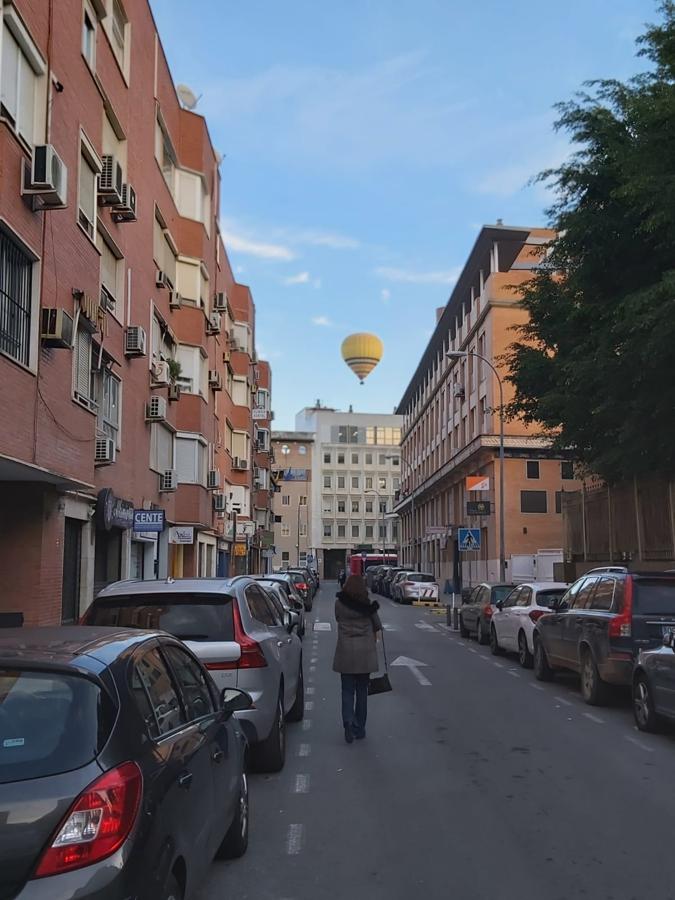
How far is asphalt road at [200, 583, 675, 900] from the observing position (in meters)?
4.98

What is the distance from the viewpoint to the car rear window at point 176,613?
7.19 meters

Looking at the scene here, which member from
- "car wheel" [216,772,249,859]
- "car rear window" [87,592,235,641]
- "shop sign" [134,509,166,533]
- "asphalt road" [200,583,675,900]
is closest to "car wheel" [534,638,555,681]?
"asphalt road" [200,583,675,900]

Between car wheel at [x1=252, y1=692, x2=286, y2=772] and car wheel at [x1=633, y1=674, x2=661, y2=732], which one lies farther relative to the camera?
car wheel at [x1=633, y1=674, x2=661, y2=732]

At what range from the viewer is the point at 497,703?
38.4ft

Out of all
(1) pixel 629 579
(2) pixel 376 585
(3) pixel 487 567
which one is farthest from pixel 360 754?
(2) pixel 376 585

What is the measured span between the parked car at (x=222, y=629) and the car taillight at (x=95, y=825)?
12.5 feet

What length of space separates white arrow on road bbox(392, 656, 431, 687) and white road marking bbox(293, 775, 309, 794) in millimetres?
6312

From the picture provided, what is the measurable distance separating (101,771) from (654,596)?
30.3 feet

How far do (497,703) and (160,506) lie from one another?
48.0 feet

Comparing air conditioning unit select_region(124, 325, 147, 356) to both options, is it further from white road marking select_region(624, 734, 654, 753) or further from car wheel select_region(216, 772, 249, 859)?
car wheel select_region(216, 772, 249, 859)

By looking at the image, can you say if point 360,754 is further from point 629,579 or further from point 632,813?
point 629,579

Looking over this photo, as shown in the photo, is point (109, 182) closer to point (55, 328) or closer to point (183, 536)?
point (55, 328)

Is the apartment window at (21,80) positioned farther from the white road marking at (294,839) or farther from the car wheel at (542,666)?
the car wheel at (542,666)

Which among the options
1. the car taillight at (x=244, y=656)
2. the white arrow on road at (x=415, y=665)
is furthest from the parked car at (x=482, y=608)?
the car taillight at (x=244, y=656)
